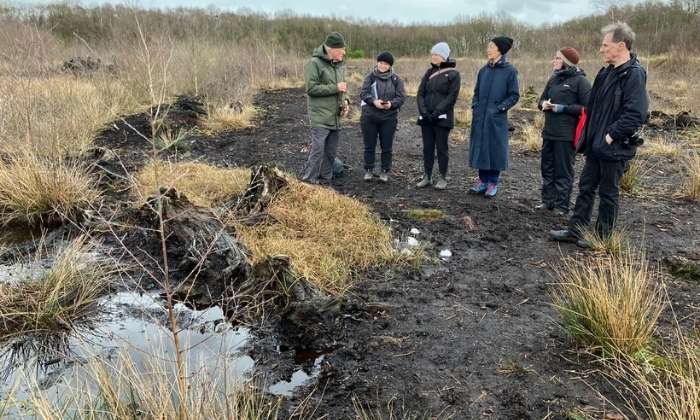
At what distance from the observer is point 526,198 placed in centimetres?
644

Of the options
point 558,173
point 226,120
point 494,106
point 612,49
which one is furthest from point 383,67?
point 226,120

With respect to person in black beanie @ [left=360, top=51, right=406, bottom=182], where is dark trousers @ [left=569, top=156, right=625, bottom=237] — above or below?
below

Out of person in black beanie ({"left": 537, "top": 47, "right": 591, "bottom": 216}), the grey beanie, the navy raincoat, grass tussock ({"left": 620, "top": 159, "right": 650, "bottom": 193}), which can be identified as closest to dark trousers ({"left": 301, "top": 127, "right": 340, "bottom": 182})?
the grey beanie

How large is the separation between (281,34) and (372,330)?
3107 centimetres

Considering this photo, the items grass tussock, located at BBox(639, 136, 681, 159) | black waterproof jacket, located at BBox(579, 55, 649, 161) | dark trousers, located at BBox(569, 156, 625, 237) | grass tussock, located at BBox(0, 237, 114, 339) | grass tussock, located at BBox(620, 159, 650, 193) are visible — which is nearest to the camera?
grass tussock, located at BBox(0, 237, 114, 339)

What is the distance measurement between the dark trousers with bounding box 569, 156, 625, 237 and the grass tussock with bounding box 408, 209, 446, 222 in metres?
1.35

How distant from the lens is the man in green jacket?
19.7 feet

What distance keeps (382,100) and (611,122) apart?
276 cm

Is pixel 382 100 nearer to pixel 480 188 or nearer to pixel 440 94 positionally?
pixel 440 94

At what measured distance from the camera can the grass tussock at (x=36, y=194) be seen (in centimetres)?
512

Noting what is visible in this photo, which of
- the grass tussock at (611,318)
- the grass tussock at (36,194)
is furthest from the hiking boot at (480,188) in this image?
the grass tussock at (36,194)

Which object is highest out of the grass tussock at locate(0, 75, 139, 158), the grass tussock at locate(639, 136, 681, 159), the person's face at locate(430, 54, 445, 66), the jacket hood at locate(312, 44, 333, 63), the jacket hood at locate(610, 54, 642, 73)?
the jacket hood at locate(312, 44, 333, 63)

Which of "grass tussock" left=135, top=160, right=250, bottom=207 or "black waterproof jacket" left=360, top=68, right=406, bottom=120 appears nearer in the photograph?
"grass tussock" left=135, top=160, right=250, bottom=207

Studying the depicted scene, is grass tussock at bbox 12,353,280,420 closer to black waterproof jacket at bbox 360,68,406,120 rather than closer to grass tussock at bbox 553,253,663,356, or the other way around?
grass tussock at bbox 553,253,663,356
